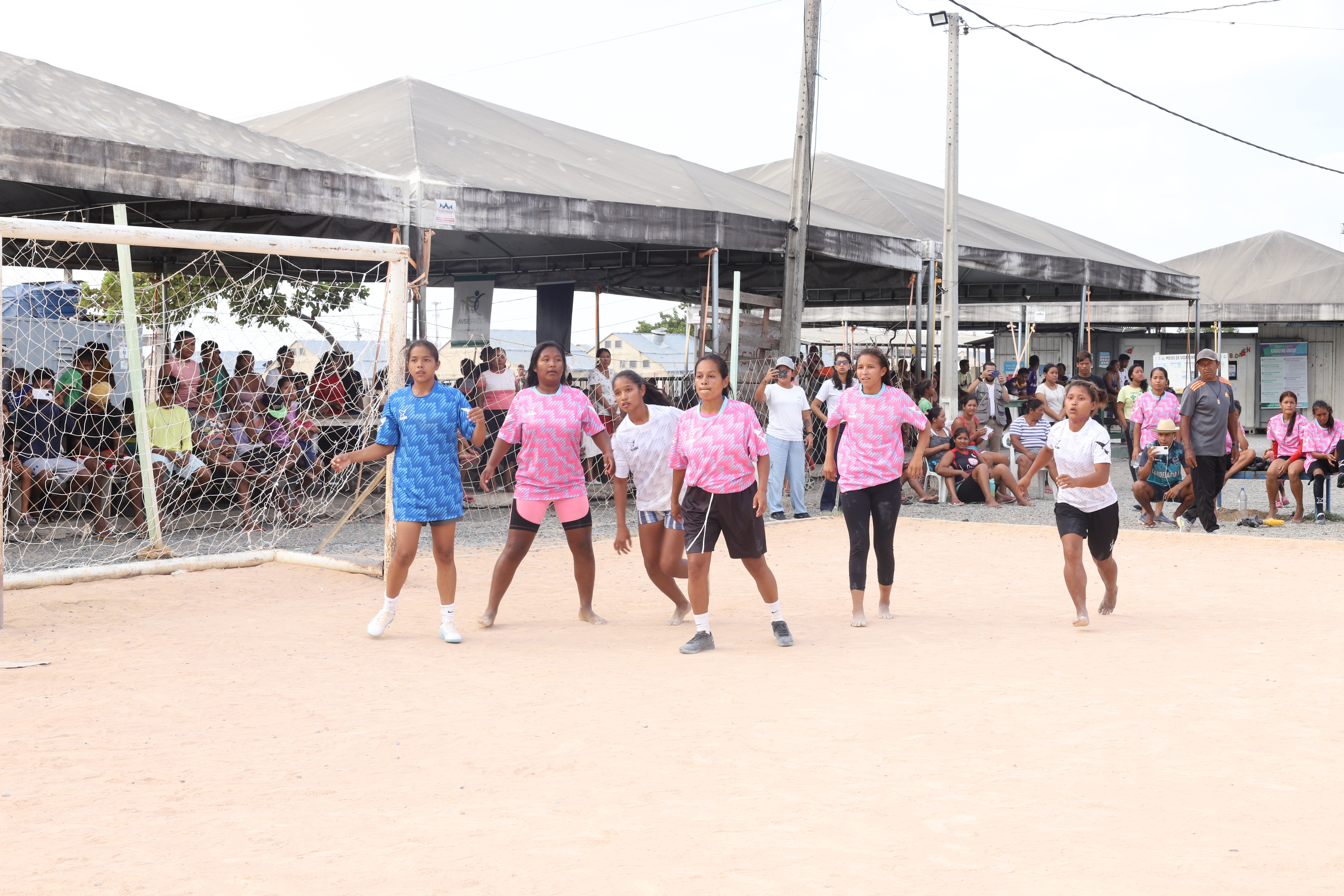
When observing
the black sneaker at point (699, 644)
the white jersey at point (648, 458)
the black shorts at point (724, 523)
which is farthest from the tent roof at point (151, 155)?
the black sneaker at point (699, 644)

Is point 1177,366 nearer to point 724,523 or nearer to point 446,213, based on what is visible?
point 446,213

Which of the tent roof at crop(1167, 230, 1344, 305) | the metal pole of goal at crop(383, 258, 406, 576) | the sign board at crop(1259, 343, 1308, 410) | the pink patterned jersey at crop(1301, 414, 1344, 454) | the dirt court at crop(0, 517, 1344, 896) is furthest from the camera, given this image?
the sign board at crop(1259, 343, 1308, 410)

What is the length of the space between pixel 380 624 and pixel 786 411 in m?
6.71

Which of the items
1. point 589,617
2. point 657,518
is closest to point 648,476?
point 657,518

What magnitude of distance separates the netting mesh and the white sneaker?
247cm

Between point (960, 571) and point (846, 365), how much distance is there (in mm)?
4424

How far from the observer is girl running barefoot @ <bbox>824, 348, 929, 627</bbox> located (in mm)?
7090

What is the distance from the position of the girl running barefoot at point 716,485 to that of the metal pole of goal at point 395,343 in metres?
2.97

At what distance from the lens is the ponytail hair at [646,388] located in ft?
21.7

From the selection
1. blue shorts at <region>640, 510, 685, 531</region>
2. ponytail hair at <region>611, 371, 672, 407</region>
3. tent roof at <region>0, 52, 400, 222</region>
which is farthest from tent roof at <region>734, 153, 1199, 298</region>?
blue shorts at <region>640, 510, 685, 531</region>

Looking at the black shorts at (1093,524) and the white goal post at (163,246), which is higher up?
the white goal post at (163,246)

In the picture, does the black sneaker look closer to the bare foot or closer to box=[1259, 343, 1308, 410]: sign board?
the bare foot

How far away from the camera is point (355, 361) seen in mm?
10148

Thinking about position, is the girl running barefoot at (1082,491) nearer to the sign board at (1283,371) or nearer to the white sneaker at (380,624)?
the white sneaker at (380,624)
